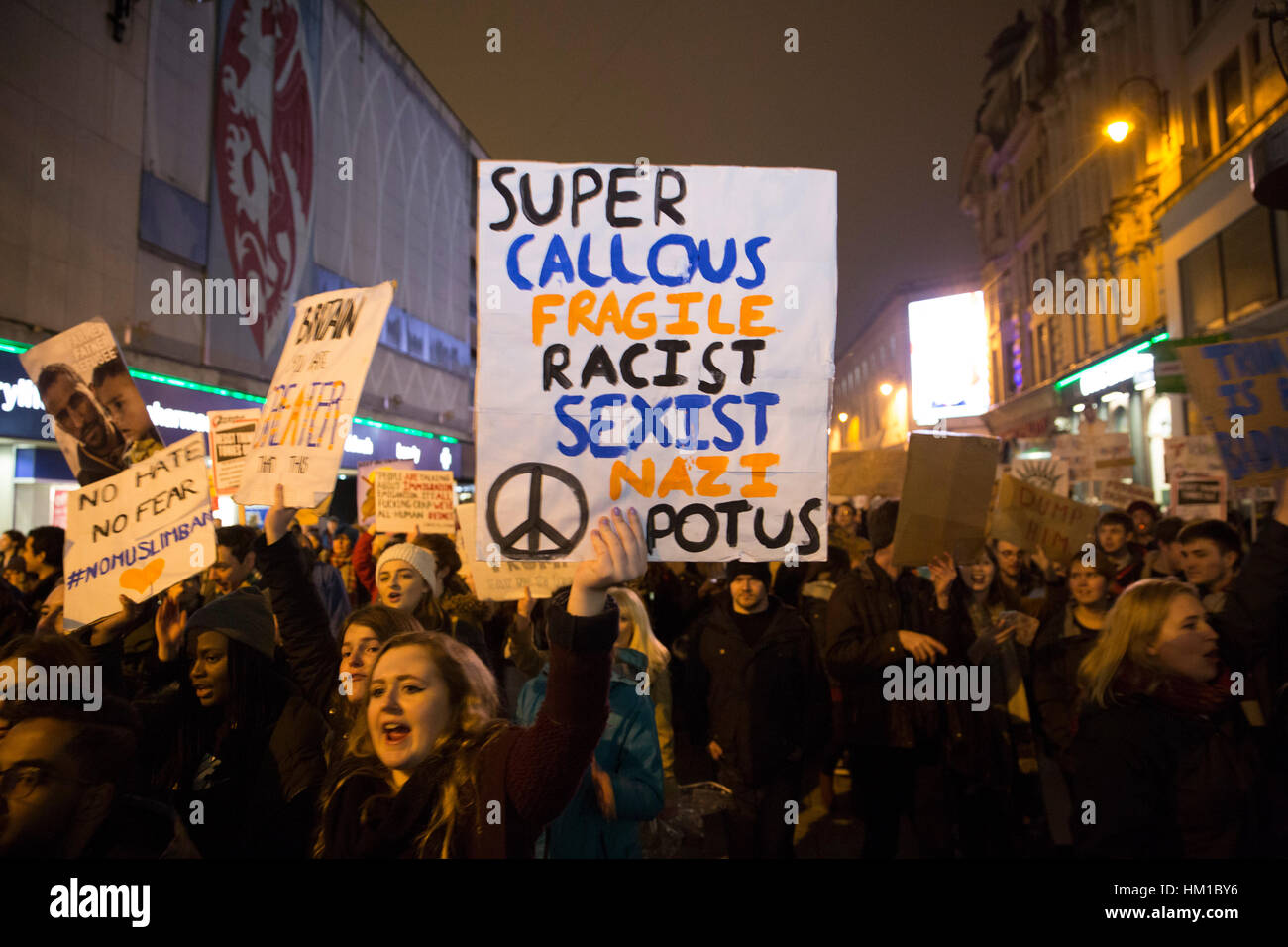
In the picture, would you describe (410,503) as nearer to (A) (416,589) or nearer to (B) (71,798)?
(A) (416,589)

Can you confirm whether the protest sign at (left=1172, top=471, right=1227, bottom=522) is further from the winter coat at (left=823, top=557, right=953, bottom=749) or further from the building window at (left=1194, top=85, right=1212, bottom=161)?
the building window at (left=1194, top=85, right=1212, bottom=161)

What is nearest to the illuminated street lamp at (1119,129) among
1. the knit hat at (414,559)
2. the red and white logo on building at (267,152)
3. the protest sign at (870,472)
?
the protest sign at (870,472)

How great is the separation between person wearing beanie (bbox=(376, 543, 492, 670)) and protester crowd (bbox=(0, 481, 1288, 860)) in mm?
17

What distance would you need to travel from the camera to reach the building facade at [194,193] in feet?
49.0

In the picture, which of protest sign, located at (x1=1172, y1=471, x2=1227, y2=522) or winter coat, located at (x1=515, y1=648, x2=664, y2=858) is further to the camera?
protest sign, located at (x1=1172, y1=471, x2=1227, y2=522)

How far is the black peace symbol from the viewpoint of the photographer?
8.16 feet

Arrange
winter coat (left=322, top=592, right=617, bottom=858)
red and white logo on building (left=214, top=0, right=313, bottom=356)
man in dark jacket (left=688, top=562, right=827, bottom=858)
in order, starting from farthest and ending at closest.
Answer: red and white logo on building (left=214, top=0, right=313, bottom=356), man in dark jacket (left=688, top=562, right=827, bottom=858), winter coat (left=322, top=592, right=617, bottom=858)

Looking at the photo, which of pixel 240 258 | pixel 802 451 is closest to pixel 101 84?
pixel 240 258

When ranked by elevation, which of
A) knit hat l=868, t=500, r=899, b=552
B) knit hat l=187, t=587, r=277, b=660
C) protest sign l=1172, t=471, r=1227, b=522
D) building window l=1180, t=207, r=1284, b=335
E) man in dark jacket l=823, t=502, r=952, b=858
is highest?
building window l=1180, t=207, r=1284, b=335

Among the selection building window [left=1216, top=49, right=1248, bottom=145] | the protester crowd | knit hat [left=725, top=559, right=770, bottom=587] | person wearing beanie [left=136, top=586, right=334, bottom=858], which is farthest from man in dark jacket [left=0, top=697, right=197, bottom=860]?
building window [left=1216, top=49, right=1248, bottom=145]

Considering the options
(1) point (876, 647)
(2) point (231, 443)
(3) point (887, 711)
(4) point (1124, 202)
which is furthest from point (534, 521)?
(4) point (1124, 202)

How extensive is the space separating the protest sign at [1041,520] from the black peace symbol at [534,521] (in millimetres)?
4837

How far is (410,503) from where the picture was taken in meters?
8.24
